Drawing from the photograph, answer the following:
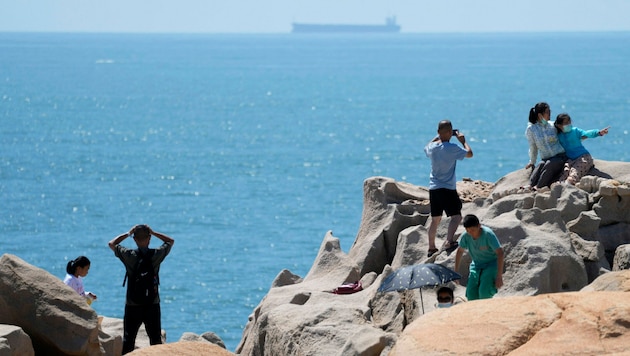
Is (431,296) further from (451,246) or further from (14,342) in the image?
(14,342)

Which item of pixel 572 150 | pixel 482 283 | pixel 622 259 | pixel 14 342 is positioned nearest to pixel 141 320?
pixel 14 342

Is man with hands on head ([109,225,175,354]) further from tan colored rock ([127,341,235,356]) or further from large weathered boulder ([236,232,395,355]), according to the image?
tan colored rock ([127,341,235,356])

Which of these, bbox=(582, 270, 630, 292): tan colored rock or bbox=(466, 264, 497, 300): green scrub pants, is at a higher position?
bbox=(582, 270, 630, 292): tan colored rock

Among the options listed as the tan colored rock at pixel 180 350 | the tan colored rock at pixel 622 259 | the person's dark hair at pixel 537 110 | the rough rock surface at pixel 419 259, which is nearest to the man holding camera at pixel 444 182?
the rough rock surface at pixel 419 259

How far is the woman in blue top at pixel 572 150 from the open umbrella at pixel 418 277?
6.23 m

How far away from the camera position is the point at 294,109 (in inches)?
5950

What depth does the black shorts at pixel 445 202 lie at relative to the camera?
19375mm

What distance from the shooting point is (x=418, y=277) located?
16.4 metres

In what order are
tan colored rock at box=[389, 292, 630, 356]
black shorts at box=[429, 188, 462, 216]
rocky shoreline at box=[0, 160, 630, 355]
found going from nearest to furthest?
tan colored rock at box=[389, 292, 630, 356] → rocky shoreline at box=[0, 160, 630, 355] → black shorts at box=[429, 188, 462, 216]

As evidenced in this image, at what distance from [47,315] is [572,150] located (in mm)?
9954

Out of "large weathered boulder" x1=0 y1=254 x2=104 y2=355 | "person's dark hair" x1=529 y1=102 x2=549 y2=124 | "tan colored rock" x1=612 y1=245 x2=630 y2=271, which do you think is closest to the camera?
"large weathered boulder" x1=0 y1=254 x2=104 y2=355

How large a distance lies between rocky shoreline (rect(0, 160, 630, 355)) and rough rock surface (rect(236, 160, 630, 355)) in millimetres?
21

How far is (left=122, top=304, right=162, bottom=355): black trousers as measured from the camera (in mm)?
16406

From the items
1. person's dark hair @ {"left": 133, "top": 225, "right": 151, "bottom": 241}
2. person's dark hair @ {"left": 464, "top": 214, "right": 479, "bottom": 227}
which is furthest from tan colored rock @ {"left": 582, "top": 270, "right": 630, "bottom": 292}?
person's dark hair @ {"left": 133, "top": 225, "right": 151, "bottom": 241}
